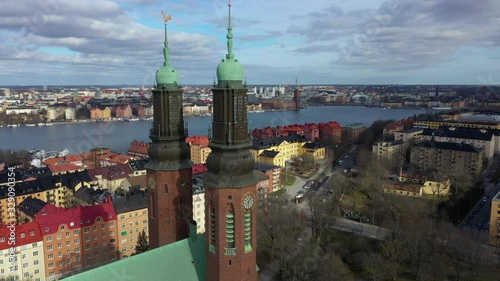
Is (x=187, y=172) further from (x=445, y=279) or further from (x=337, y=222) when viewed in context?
(x=337, y=222)

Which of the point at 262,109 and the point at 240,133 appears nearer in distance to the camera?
the point at 240,133

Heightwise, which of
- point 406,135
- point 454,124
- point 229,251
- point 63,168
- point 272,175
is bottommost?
point 272,175

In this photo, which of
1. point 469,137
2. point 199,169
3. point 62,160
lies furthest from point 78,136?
point 469,137

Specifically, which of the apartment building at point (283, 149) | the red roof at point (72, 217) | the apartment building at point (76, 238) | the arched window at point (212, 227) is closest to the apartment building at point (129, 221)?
the apartment building at point (76, 238)

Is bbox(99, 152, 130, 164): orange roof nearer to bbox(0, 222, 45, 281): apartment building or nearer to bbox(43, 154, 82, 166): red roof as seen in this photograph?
bbox(43, 154, 82, 166): red roof

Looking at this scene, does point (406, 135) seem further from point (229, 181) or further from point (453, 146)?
point (229, 181)

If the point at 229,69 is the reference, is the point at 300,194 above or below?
below

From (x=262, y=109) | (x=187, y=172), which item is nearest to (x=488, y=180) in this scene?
(x=187, y=172)
